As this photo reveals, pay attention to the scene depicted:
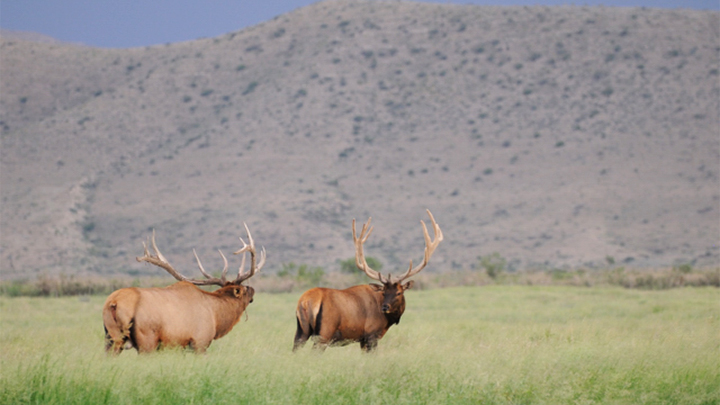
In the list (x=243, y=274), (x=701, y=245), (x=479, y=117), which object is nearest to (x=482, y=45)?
(x=479, y=117)

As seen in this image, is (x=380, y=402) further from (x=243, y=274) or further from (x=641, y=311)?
(x=641, y=311)

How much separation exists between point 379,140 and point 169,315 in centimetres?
6262

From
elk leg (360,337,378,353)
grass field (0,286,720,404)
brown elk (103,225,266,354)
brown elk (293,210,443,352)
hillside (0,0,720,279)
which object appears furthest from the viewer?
hillside (0,0,720,279)

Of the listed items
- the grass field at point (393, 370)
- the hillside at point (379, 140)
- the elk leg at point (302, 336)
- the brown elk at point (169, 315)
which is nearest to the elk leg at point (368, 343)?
the grass field at point (393, 370)

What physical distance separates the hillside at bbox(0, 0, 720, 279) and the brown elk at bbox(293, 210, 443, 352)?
43.9m

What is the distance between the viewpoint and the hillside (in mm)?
61438

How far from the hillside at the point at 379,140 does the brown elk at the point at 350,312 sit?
4394cm

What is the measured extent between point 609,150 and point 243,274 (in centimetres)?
5922

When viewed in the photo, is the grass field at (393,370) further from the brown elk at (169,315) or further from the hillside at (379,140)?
the hillside at (379,140)

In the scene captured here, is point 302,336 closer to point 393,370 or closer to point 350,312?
point 350,312

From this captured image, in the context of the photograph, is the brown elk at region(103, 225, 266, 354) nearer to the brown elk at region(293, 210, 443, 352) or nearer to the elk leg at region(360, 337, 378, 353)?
the brown elk at region(293, 210, 443, 352)

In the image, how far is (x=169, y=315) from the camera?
11.5 meters

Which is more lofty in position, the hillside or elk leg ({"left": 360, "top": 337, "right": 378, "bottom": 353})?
the hillside

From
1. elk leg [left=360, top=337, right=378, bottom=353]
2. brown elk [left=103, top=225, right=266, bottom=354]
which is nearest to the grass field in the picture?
elk leg [left=360, top=337, right=378, bottom=353]
